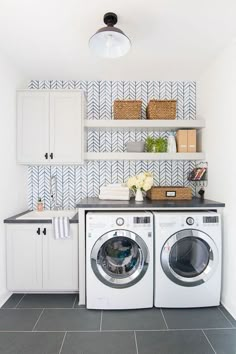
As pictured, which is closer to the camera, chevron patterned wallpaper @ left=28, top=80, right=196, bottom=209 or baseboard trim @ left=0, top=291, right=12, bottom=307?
baseboard trim @ left=0, top=291, right=12, bottom=307

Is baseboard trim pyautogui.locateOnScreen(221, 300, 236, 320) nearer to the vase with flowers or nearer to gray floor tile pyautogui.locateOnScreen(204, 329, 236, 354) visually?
gray floor tile pyautogui.locateOnScreen(204, 329, 236, 354)

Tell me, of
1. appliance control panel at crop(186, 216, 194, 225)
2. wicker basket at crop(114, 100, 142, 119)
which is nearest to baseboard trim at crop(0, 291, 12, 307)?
appliance control panel at crop(186, 216, 194, 225)

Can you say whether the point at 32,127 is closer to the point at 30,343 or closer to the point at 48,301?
the point at 48,301

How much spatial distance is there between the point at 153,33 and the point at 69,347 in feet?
8.39

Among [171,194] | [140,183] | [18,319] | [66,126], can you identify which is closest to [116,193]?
[140,183]

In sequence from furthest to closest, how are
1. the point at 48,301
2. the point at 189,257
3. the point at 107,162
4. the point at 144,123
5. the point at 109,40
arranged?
the point at 107,162 → the point at 144,123 → the point at 48,301 → the point at 189,257 → the point at 109,40

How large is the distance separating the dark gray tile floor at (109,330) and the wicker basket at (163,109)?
2.06 m

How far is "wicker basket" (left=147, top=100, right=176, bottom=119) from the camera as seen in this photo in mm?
2871

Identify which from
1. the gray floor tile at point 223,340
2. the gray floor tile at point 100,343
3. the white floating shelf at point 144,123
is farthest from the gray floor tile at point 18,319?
the white floating shelf at point 144,123

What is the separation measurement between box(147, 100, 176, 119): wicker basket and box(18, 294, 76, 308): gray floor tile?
7.25 feet

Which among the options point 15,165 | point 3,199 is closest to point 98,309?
point 3,199

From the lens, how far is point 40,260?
8.07ft

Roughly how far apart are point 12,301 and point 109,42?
8.34ft

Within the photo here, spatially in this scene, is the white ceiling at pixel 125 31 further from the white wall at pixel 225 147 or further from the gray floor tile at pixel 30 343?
the gray floor tile at pixel 30 343
